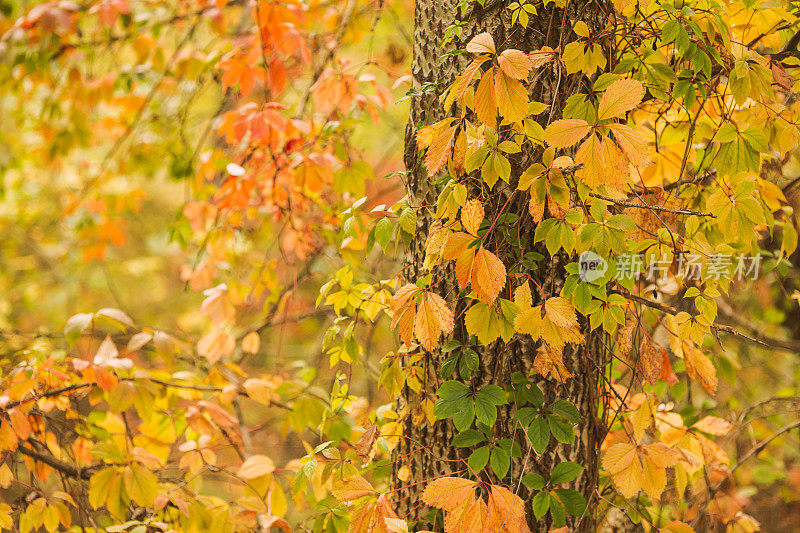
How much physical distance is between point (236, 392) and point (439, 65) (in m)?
1.10

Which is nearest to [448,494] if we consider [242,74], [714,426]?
[714,426]

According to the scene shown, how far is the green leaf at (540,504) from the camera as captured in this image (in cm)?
98

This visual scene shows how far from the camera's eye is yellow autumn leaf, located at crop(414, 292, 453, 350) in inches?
35.5

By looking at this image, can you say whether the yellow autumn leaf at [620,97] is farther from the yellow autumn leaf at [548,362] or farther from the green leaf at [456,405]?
the green leaf at [456,405]

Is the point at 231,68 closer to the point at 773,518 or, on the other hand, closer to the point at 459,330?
the point at 459,330

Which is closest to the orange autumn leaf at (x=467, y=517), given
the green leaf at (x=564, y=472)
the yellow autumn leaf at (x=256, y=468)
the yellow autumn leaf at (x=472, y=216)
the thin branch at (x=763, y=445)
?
the green leaf at (x=564, y=472)

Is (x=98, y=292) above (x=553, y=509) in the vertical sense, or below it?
below

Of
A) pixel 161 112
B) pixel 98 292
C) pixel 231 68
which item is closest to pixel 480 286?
pixel 231 68

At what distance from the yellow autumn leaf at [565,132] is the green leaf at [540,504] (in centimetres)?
61

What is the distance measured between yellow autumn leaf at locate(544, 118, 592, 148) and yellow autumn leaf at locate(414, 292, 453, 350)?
0.30 meters

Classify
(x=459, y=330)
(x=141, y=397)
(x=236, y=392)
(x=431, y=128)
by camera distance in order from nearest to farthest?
(x=431, y=128), (x=459, y=330), (x=141, y=397), (x=236, y=392)

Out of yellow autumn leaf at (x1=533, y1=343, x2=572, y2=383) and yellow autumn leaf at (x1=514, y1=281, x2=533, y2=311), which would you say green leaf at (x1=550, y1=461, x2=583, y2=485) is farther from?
yellow autumn leaf at (x1=514, y1=281, x2=533, y2=311)

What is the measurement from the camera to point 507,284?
104 cm

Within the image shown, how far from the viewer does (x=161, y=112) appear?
2.92m
